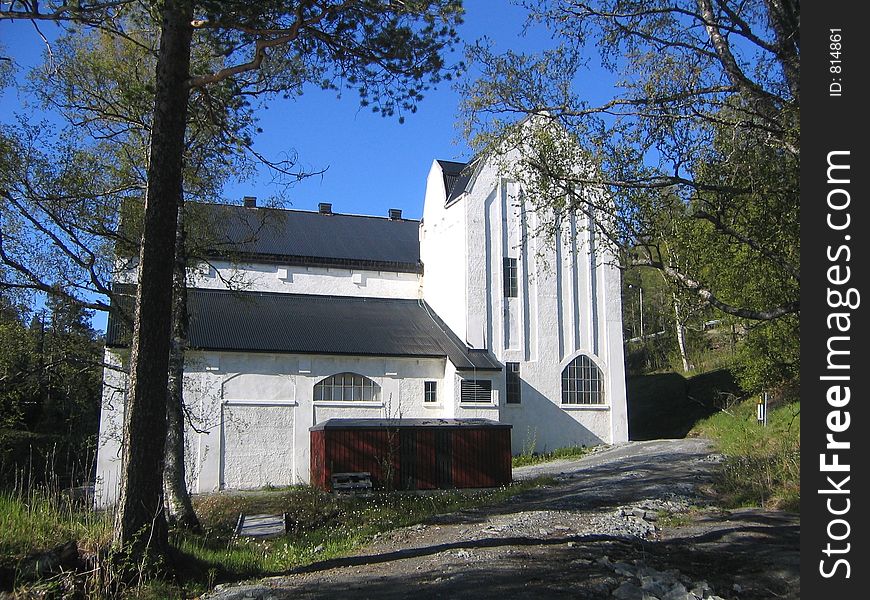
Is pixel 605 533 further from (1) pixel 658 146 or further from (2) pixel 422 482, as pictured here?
(2) pixel 422 482

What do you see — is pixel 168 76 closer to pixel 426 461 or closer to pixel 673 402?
pixel 426 461

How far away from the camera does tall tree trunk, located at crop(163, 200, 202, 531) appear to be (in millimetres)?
13141

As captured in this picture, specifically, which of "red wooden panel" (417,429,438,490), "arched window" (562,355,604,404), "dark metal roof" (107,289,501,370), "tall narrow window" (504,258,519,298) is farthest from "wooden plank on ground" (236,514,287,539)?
"arched window" (562,355,604,404)

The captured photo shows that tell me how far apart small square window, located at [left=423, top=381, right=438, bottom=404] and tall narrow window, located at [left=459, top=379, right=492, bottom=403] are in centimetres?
103

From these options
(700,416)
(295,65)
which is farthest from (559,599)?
(700,416)

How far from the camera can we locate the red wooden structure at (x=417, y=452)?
711 inches

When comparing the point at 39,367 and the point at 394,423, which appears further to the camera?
the point at 394,423

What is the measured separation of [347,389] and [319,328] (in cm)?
263

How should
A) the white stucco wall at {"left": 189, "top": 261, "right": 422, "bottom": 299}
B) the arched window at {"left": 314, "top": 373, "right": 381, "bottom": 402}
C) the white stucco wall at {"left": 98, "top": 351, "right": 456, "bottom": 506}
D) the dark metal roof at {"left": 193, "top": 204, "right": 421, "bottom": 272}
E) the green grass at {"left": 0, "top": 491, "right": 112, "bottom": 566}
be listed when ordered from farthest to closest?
the dark metal roof at {"left": 193, "top": 204, "right": 421, "bottom": 272}, the white stucco wall at {"left": 189, "top": 261, "right": 422, "bottom": 299}, the arched window at {"left": 314, "top": 373, "right": 381, "bottom": 402}, the white stucco wall at {"left": 98, "top": 351, "right": 456, "bottom": 506}, the green grass at {"left": 0, "top": 491, "right": 112, "bottom": 566}

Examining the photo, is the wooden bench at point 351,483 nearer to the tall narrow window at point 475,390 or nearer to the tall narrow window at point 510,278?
the tall narrow window at point 475,390

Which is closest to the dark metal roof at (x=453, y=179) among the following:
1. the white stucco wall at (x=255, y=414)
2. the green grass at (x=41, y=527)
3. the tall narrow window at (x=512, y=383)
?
the tall narrow window at (x=512, y=383)

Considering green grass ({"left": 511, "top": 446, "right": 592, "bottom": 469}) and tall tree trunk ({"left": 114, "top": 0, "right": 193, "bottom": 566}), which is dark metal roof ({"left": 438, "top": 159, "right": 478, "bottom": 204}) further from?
tall tree trunk ({"left": 114, "top": 0, "right": 193, "bottom": 566})

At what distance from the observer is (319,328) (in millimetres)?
25000

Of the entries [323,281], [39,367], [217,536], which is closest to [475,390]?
[323,281]
